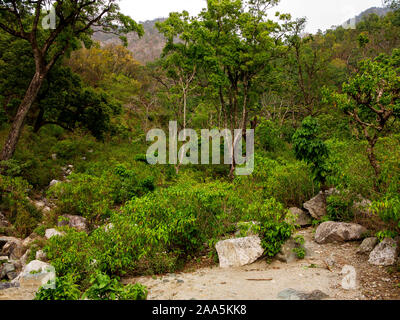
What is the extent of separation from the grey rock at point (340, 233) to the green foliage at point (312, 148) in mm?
1478

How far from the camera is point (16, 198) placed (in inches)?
322

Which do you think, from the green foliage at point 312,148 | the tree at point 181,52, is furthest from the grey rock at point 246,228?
the tree at point 181,52

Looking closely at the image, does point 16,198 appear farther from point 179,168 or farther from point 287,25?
point 287,25

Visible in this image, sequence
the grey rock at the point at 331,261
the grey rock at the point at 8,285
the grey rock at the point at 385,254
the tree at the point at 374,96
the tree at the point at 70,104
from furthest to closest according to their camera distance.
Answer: the tree at the point at 70,104 < the tree at the point at 374,96 < the grey rock at the point at 331,261 < the grey rock at the point at 385,254 < the grey rock at the point at 8,285

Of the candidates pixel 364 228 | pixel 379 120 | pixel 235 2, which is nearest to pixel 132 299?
pixel 364 228

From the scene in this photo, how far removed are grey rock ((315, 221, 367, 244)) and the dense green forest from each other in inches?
13.7

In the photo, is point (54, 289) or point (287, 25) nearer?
point (54, 289)

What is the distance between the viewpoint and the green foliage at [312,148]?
23.2 feet

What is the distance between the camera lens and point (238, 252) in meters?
5.14

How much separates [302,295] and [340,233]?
8.39 ft

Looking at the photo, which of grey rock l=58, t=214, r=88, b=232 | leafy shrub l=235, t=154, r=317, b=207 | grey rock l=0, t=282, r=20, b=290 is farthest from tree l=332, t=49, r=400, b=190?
grey rock l=58, t=214, r=88, b=232

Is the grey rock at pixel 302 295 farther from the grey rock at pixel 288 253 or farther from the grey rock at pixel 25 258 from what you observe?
the grey rock at pixel 25 258
